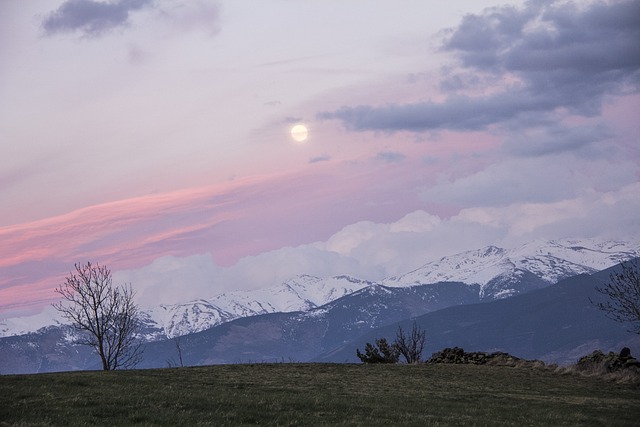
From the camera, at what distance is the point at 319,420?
30.6 m

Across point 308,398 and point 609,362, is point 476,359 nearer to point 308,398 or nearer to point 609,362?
point 609,362

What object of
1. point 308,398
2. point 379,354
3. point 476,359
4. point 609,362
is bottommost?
point 609,362

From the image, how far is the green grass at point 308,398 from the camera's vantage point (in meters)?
30.6

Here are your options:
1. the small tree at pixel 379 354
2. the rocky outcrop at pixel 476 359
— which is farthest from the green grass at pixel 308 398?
the small tree at pixel 379 354

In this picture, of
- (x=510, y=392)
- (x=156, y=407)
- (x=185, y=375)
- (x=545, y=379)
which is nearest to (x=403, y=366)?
(x=545, y=379)

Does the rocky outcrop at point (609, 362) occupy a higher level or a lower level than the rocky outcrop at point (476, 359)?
lower

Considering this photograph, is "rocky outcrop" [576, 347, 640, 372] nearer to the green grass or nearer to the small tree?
the green grass

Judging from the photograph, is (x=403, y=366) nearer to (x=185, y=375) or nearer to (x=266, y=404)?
(x=185, y=375)

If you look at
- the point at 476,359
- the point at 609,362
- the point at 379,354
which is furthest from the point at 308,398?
the point at 379,354

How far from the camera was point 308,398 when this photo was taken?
1485 inches

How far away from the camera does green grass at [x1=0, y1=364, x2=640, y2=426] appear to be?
30578 millimetres

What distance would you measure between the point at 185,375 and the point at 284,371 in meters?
8.44

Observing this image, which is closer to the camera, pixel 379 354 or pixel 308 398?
pixel 308 398

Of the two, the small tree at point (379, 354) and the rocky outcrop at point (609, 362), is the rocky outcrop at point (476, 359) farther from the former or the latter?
the small tree at point (379, 354)
